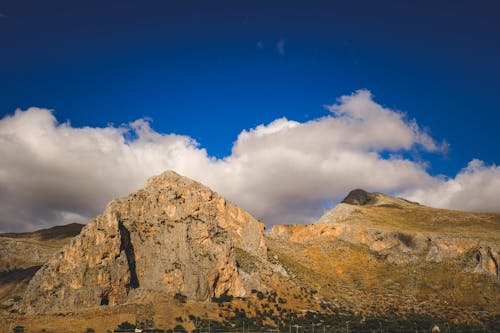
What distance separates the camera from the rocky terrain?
91.2 m

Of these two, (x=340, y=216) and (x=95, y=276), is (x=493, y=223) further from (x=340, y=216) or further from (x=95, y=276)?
(x=95, y=276)

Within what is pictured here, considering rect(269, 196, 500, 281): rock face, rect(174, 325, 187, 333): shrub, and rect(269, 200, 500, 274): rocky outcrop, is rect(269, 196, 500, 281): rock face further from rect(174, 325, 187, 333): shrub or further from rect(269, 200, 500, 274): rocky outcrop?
rect(174, 325, 187, 333): shrub

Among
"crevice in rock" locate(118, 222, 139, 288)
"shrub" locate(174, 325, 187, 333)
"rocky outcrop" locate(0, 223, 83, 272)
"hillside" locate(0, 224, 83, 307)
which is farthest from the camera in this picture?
"rocky outcrop" locate(0, 223, 83, 272)

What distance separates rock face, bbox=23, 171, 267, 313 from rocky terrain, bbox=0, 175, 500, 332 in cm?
26

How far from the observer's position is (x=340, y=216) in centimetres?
16638

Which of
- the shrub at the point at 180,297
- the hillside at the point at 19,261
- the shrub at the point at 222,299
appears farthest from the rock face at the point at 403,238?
the hillside at the point at 19,261

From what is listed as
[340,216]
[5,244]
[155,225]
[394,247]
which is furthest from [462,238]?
[5,244]

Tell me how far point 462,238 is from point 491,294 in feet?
76.3

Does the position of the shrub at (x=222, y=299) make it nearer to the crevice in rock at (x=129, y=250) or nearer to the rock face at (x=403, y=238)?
the crevice in rock at (x=129, y=250)

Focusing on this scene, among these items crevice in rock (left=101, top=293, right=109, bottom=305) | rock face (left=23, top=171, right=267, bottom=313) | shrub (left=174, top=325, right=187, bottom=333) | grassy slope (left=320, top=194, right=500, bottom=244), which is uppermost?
grassy slope (left=320, top=194, right=500, bottom=244)

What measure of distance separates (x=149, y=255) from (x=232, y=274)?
66.1 feet

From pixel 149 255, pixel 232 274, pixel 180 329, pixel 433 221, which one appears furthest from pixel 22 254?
pixel 433 221

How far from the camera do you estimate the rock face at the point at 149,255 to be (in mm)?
95312

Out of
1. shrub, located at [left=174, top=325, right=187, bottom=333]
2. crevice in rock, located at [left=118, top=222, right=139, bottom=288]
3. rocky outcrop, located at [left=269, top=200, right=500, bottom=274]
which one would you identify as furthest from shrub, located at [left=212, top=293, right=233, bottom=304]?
rocky outcrop, located at [left=269, top=200, right=500, bottom=274]
